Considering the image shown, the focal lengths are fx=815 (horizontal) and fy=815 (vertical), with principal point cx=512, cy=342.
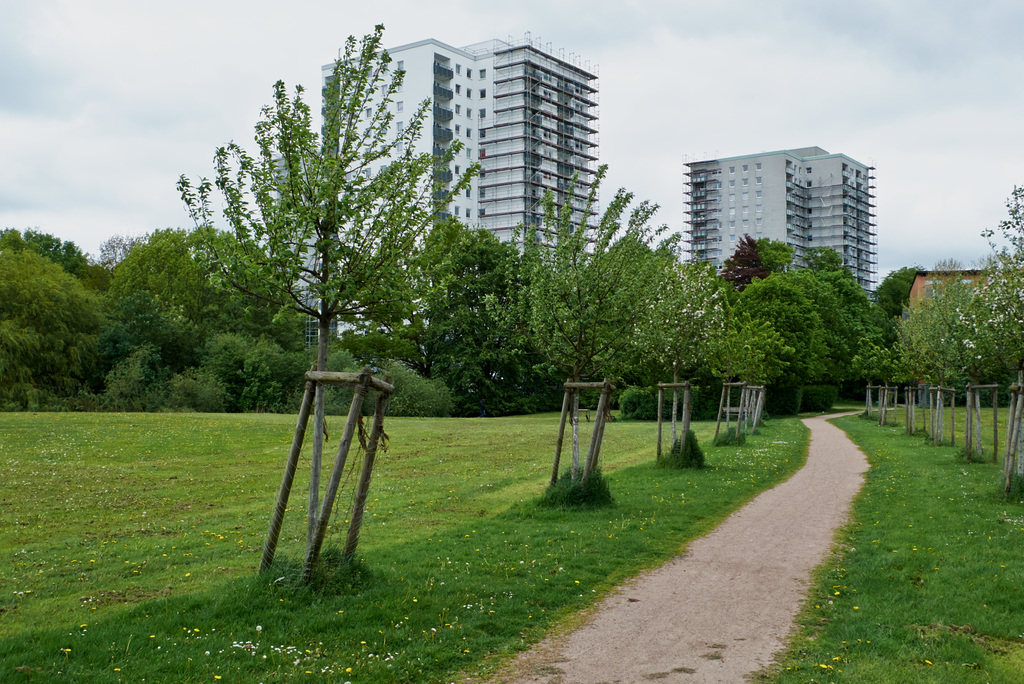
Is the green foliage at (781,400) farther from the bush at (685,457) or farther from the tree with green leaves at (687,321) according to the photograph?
the bush at (685,457)

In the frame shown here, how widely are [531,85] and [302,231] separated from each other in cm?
12261

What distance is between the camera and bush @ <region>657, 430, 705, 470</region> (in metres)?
21.1

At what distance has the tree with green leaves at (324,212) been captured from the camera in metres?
9.05

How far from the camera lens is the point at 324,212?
29.7 feet

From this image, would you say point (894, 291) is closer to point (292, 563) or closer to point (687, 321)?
point (687, 321)

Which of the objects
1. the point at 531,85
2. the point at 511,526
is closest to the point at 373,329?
the point at 511,526

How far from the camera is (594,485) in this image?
15086 mm

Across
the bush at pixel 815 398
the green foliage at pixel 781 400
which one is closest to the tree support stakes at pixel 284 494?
the green foliage at pixel 781 400

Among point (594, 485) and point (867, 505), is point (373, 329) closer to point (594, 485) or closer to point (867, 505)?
point (594, 485)

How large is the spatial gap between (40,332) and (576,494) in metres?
41.9

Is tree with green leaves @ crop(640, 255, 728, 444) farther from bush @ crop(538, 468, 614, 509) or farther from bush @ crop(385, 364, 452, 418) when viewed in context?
bush @ crop(385, 364, 452, 418)

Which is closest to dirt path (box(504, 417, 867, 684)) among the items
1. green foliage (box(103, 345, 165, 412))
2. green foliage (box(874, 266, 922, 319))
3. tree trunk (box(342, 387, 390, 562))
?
tree trunk (box(342, 387, 390, 562))

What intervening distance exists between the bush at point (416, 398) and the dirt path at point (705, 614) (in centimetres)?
3977

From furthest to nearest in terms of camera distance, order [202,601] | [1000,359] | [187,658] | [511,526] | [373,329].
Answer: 1. [1000,359]
2. [511,526]
3. [373,329]
4. [202,601]
5. [187,658]
